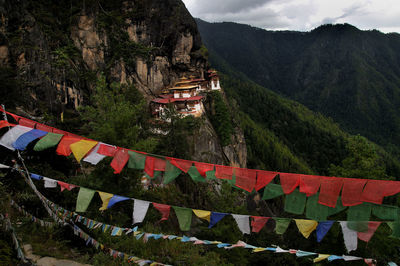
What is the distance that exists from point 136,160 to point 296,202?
560cm

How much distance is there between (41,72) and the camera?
26438mm

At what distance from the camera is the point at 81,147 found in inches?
318

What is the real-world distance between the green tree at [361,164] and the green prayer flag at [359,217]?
1305 centimetres

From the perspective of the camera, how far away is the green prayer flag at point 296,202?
7.75m

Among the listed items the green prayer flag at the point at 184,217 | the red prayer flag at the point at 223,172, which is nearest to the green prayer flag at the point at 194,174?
the red prayer flag at the point at 223,172

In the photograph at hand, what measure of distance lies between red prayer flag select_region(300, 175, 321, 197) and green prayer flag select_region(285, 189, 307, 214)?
7.9 inches

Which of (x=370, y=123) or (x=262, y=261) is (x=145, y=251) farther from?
(x=370, y=123)

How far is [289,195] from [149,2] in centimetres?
4110

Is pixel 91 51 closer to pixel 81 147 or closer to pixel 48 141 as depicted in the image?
pixel 48 141

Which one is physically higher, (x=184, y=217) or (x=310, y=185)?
(x=310, y=185)

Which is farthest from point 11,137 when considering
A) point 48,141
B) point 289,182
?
point 289,182

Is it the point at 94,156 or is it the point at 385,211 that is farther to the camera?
the point at 94,156

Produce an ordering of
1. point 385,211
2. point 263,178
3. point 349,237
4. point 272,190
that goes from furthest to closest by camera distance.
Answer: point 263,178 < point 272,190 < point 349,237 < point 385,211

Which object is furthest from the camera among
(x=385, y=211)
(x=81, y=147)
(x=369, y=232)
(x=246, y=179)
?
(x=246, y=179)
